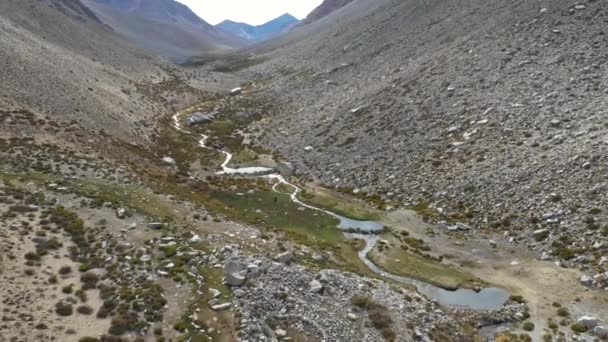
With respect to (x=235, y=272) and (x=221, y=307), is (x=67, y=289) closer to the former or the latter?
(x=221, y=307)

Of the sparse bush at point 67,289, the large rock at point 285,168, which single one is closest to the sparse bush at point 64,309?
the sparse bush at point 67,289

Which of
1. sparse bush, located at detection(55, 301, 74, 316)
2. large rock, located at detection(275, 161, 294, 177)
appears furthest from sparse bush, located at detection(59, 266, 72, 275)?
large rock, located at detection(275, 161, 294, 177)

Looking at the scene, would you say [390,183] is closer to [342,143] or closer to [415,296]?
[342,143]

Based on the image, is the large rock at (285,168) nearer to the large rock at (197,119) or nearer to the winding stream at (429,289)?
the winding stream at (429,289)

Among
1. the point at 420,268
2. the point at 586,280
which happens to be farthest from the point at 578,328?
the point at 420,268

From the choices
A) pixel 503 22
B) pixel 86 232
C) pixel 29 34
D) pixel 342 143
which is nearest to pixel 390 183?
pixel 342 143

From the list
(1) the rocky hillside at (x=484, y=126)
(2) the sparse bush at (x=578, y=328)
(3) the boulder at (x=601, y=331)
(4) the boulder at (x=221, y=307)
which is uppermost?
(1) the rocky hillside at (x=484, y=126)
